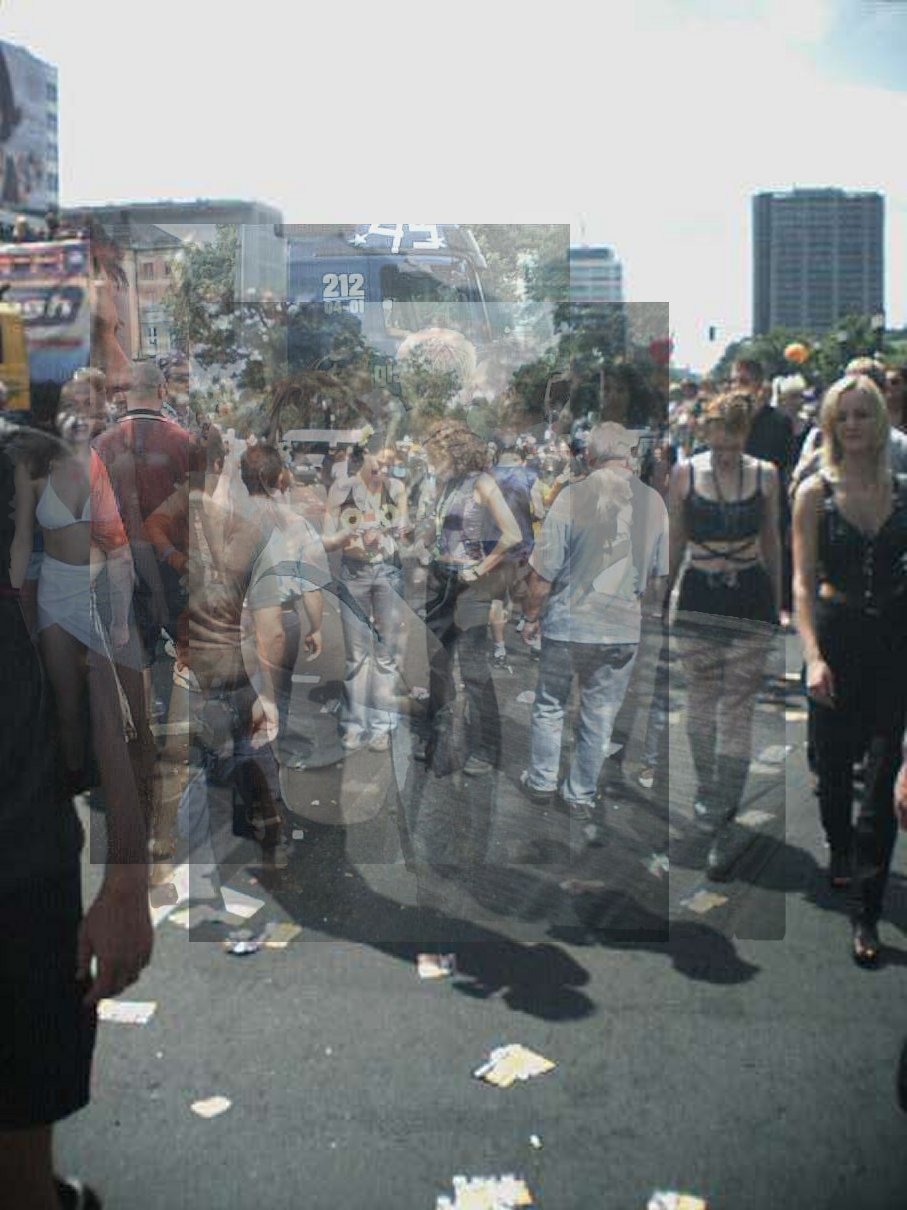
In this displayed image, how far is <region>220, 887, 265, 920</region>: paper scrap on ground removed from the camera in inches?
160

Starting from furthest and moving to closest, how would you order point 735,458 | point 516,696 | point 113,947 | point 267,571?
point 516,696 < point 735,458 < point 267,571 < point 113,947

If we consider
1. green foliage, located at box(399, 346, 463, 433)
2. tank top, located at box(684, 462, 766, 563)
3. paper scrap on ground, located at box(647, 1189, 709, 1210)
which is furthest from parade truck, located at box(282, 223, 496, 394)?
paper scrap on ground, located at box(647, 1189, 709, 1210)

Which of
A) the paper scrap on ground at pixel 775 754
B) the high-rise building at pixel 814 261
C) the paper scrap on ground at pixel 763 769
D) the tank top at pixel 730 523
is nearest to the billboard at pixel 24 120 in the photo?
the tank top at pixel 730 523

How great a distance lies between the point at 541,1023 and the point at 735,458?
229cm

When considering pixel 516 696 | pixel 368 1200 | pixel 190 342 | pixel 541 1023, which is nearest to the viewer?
pixel 368 1200

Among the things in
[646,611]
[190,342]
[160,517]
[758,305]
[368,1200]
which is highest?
[758,305]

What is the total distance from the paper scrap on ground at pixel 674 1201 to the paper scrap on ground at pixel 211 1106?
1004 millimetres

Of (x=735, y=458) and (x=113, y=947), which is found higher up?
(x=735, y=458)

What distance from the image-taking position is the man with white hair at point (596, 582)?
4.57 metres

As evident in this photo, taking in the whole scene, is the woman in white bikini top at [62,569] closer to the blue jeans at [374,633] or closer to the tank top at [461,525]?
the tank top at [461,525]

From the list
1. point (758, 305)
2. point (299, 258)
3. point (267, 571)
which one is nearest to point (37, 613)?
point (299, 258)

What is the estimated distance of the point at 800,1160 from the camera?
267 cm

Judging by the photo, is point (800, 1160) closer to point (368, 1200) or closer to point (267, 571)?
point (368, 1200)

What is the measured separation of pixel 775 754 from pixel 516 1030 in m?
3.09
